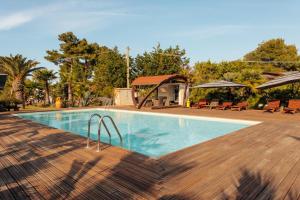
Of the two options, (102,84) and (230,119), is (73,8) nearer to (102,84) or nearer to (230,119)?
(102,84)

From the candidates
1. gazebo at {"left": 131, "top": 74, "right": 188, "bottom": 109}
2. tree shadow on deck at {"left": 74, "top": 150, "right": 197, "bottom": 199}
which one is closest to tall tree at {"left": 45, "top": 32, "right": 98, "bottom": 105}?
gazebo at {"left": 131, "top": 74, "right": 188, "bottom": 109}

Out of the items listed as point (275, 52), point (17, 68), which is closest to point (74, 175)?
point (17, 68)

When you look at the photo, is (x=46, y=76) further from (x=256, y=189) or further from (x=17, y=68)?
(x=256, y=189)

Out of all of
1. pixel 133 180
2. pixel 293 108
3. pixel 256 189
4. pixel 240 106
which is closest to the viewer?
pixel 256 189

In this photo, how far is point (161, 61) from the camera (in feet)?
97.9

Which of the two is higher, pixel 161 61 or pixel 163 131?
pixel 161 61

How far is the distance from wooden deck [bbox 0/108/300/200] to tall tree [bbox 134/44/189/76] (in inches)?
950

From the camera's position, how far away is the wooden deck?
10.8 feet

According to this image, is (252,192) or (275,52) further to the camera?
(275,52)

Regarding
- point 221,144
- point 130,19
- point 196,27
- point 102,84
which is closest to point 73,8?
point 130,19

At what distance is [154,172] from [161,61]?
26593mm

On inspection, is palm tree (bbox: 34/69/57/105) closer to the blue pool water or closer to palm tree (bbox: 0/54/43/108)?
palm tree (bbox: 0/54/43/108)

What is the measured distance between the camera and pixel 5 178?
3.92m

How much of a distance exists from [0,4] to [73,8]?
501cm
